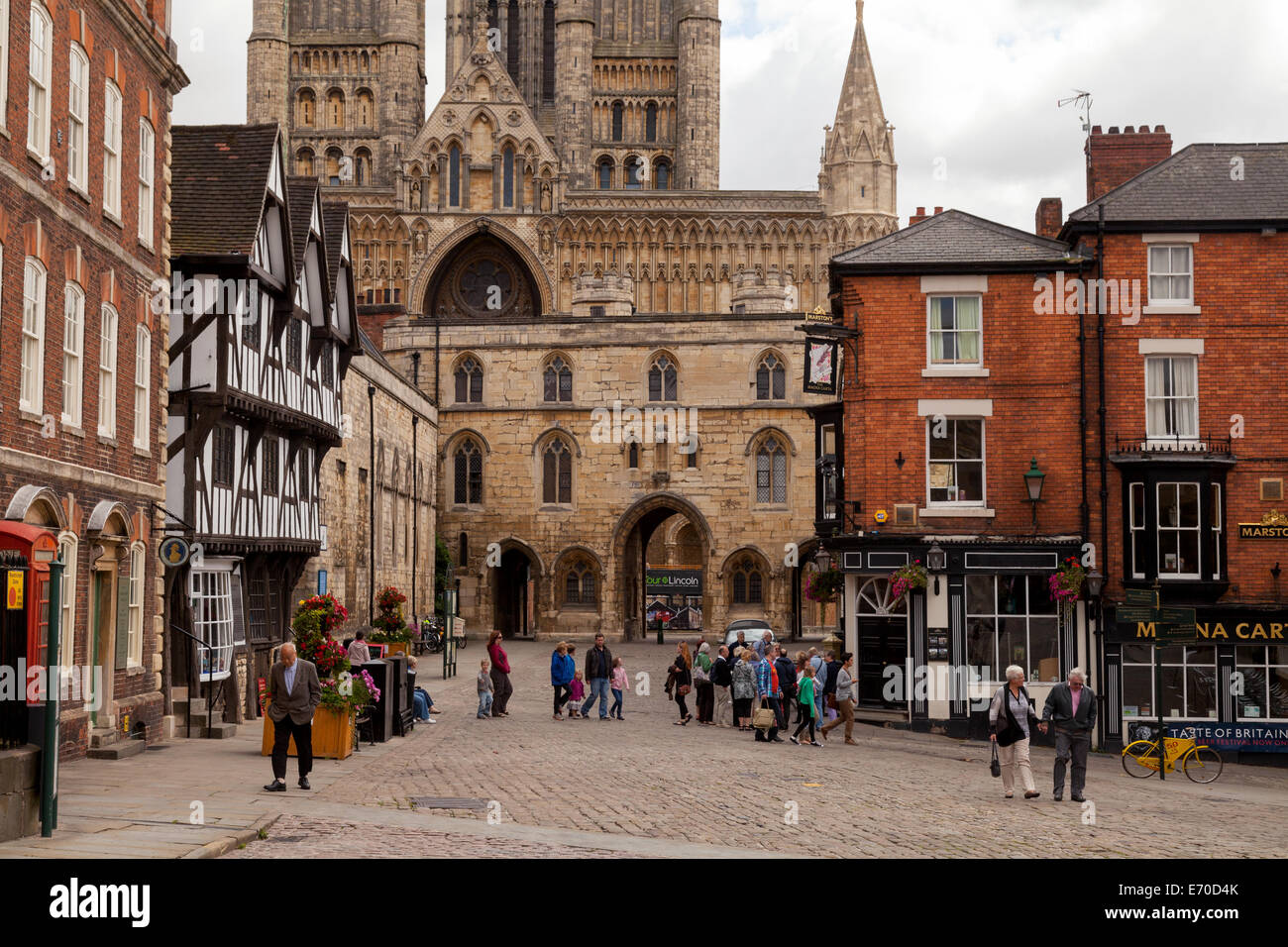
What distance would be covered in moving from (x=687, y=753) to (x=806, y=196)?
59248 mm

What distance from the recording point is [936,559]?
25.9 m

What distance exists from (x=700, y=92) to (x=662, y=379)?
41.9 metres

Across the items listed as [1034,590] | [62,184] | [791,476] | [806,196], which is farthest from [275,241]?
[806,196]

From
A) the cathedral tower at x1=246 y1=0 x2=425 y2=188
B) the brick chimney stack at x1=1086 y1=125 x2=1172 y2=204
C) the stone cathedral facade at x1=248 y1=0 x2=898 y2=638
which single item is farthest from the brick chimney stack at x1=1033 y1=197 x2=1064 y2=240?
the cathedral tower at x1=246 y1=0 x2=425 y2=188

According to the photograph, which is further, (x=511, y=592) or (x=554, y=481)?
(x=511, y=592)

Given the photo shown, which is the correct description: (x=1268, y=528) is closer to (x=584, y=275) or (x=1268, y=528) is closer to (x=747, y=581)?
(x=747, y=581)

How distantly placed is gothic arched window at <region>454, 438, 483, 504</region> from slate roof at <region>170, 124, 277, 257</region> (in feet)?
101

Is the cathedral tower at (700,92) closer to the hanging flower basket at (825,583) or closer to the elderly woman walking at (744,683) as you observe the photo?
the hanging flower basket at (825,583)

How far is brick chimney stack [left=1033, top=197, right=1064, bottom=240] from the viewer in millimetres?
32344

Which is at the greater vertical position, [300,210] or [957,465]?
[300,210]

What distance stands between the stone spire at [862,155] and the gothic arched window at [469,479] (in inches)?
1122

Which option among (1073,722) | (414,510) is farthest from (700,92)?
(1073,722)

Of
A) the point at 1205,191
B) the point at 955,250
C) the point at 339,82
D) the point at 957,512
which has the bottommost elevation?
the point at 957,512
